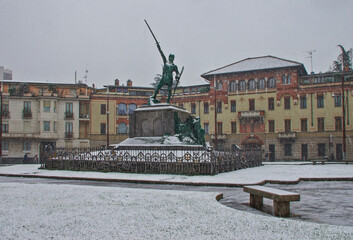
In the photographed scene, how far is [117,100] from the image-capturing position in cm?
5912

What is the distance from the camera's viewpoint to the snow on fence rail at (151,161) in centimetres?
1620

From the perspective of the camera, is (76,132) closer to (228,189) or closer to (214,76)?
(214,76)

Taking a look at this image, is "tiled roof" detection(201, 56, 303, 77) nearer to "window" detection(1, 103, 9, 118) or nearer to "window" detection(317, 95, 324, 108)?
"window" detection(317, 95, 324, 108)

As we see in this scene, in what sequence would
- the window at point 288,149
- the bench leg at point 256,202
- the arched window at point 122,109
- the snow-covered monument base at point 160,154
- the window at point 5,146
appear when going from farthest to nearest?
1. the arched window at point 122,109
2. the window at point 5,146
3. the window at point 288,149
4. the snow-covered monument base at point 160,154
5. the bench leg at point 256,202

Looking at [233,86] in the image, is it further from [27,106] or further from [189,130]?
[189,130]

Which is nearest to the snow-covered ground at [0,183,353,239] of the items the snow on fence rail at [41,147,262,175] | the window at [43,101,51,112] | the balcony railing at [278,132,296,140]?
the snow on fence rail at [41,147,262,175]

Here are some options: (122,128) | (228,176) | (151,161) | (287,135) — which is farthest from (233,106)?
(228,176)

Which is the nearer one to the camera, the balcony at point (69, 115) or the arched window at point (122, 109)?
the balcony at point (69, 115)

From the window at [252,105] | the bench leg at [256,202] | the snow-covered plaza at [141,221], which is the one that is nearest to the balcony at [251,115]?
the window at [252,105]

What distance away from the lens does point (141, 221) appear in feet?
21.2

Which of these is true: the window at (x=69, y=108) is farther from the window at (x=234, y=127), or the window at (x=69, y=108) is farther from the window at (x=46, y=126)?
the window at (x=234, y=127)

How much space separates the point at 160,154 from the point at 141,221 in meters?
10.8

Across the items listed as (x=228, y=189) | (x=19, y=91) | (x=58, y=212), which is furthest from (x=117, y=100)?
(x=58, y=212)

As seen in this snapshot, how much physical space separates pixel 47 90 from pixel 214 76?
25.1 m
